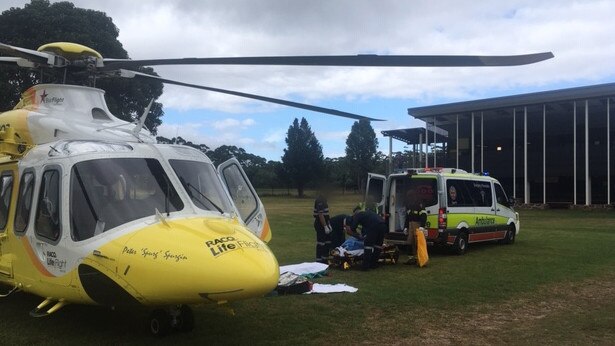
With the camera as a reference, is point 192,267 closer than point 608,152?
Yes

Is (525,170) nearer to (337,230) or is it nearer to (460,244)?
(460,244)

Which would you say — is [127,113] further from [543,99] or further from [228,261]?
[543,99]

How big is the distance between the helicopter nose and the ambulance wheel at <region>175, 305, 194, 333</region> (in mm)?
1221

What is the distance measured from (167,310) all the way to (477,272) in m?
7.10

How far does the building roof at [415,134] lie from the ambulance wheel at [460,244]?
30697 mm

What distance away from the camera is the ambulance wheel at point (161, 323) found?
5898 mm

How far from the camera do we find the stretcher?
1114 centimetres

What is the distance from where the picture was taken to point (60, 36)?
25.1 m

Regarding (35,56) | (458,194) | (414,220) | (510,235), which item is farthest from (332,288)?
(510,235)

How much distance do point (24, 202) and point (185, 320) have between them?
8.51 ft

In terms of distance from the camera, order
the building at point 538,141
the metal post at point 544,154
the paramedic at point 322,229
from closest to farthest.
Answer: the paramedic at point 322,229 → the building at point 538,141 → the metal post at point 544,154

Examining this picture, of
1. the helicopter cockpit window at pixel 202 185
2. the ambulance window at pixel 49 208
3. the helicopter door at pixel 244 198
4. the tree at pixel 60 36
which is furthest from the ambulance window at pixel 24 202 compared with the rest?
the tree at pixel 60 36

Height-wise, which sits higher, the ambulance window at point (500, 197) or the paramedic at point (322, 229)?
the ambulance window at point (500, 197)

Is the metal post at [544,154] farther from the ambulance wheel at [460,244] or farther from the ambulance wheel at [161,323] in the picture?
the ambulance wheel at [161,323]
